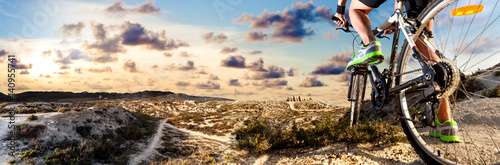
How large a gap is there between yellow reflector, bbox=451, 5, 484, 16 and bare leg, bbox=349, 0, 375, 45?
1154mm

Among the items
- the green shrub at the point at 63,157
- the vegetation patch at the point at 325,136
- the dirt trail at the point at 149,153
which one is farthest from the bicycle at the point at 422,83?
the green shrub at the point at 63,157

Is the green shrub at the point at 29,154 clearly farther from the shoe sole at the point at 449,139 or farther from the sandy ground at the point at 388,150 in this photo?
the shoe sole at the point at 449,139

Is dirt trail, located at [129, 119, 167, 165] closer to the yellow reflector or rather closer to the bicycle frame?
the bicycle frame

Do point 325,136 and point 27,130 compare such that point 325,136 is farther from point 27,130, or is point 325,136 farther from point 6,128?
point 6,128

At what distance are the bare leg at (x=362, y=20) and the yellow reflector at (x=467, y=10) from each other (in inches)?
45.4

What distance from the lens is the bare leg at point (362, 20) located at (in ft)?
14.3

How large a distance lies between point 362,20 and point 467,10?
1.42 metres

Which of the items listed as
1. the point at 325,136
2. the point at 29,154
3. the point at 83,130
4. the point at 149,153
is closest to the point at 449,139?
the point at 325,136

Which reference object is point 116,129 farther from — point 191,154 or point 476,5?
point 476,5

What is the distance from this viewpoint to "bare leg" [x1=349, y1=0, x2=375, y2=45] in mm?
4355

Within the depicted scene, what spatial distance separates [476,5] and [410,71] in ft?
3.82

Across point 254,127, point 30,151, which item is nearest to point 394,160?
point 254,127

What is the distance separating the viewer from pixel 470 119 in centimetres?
735

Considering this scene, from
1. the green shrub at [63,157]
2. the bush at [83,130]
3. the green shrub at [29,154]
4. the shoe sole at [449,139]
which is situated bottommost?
the green shrub at [63,157]
